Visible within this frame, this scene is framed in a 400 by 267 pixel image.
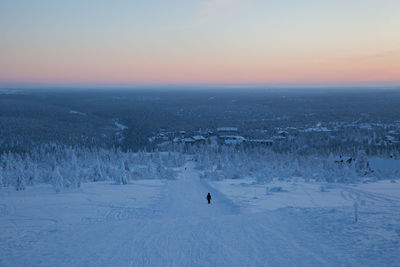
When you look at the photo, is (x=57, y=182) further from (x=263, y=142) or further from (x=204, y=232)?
(x=263, y=142)

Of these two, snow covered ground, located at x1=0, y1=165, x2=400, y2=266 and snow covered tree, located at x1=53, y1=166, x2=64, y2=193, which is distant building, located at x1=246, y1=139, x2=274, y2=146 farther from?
snow covered tree, located at x1=53, y1=166, x2=64, y2=193

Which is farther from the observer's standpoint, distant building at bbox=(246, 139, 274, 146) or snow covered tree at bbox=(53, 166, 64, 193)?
distant building at bbox=(246, 139, 274, 146)

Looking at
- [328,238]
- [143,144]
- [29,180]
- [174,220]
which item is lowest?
[143,144]

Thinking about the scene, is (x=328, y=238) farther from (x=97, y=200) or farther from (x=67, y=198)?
(x=67, y=198)

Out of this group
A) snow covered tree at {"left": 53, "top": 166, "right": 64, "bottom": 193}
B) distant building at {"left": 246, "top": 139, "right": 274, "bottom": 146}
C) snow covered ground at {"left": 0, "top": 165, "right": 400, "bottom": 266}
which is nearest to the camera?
snow covered ground at {"left": 0, "top": 165, "right": 400, "bottom": 266}

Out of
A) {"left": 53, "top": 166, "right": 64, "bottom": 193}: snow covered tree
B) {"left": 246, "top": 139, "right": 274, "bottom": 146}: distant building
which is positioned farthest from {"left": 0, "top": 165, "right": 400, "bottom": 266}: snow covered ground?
{"left": 246, "top": 139, "right": 274, "bottom": 146}: distant building

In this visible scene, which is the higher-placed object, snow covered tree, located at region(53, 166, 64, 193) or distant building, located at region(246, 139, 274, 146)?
snow covered tree, located at region(53, 166, 64, 193)

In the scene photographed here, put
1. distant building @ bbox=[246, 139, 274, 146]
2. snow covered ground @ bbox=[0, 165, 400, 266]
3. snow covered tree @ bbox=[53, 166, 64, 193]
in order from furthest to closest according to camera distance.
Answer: distant building @ bbox=[246, 139, 274, 146]
snow covered tree @ bbox=[53, 166, 64, 193]
snow covered ground @ bbox=[0, 165, 400, 266]

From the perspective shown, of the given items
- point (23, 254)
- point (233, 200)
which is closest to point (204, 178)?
point (233, 200)
